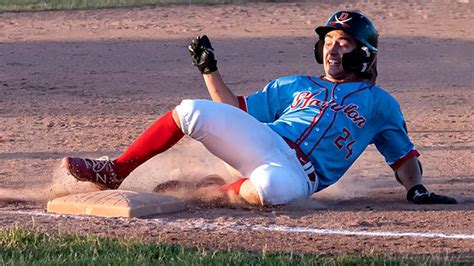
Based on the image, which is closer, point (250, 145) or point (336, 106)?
point (250, 145)

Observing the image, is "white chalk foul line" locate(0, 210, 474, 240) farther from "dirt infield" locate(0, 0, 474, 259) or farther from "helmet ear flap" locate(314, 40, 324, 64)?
"helmet ear flap" locate(314, 40, 324, 64)

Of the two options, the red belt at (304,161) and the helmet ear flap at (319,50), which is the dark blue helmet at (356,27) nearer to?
the helmet ear flap at (319,50)

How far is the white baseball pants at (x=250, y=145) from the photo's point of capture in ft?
18.9

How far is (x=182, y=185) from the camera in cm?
643

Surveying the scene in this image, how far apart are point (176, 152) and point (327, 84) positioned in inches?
62.2

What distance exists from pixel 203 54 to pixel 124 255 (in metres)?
1.73

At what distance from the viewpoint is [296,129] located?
19.8 feet

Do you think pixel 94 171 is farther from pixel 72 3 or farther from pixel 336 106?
pixel 72 3

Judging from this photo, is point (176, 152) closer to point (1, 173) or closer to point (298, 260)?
point (1, 173)

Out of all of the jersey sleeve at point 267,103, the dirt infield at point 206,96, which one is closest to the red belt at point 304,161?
the dirt infield at point 206,96

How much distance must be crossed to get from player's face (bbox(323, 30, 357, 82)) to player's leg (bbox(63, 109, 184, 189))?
36.2 inches

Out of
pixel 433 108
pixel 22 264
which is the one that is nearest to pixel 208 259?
pixel 22 264

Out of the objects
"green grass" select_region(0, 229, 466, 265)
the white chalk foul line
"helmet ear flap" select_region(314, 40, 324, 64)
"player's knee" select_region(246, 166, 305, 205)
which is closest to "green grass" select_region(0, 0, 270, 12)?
"helmet ear flap" select_region(314, 40, 324, 64)

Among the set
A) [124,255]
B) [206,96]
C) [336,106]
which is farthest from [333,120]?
[206,96]
